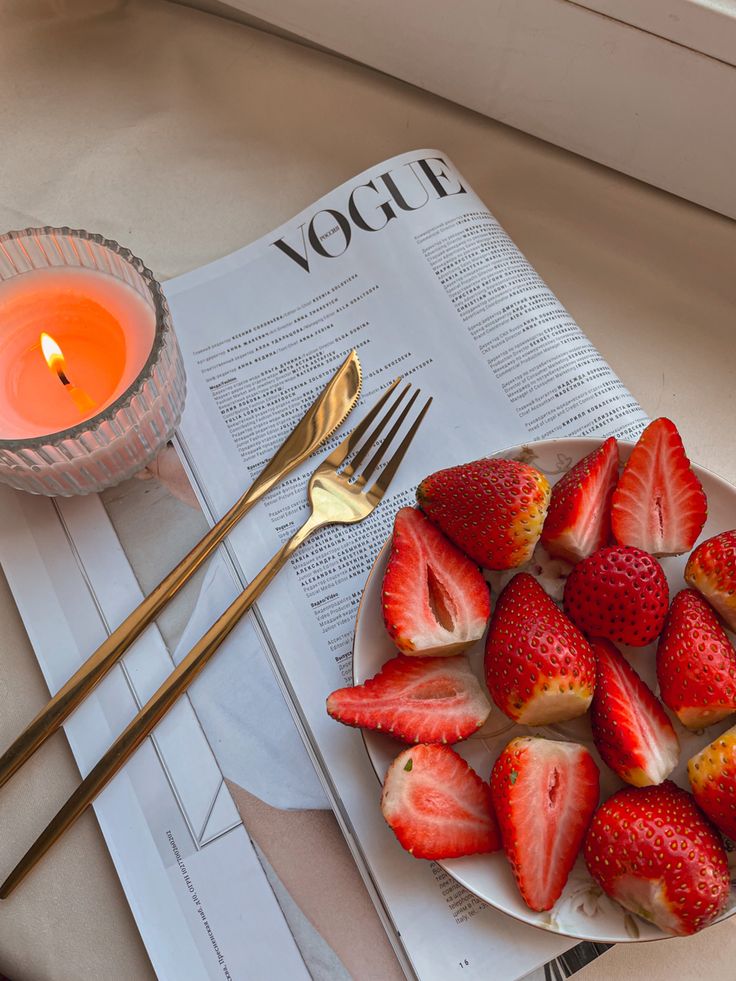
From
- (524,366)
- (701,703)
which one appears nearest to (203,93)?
(524,366)

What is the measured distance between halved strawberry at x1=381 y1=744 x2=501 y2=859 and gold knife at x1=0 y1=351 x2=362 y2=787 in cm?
20

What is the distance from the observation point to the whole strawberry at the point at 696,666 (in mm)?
473

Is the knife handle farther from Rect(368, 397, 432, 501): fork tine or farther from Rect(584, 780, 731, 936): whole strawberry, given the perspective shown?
Rect(584, 780, 731, 936): whole strawberry

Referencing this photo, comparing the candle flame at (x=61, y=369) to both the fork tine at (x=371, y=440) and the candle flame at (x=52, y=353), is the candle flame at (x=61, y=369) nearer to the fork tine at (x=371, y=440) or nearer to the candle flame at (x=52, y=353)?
the candle flame at (x=52, y=353)

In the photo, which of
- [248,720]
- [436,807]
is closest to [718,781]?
[436,807]

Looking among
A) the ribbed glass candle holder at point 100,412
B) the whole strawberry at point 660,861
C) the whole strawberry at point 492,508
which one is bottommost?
the whole strawberry at point 660,861

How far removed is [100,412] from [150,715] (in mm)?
195

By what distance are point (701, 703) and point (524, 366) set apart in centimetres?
27

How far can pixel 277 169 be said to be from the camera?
2.36 feet

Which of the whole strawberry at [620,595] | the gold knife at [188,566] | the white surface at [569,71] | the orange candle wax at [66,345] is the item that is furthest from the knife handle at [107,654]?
the white surface at [569,71]

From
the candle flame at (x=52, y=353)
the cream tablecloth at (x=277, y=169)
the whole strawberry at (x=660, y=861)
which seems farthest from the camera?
the cream tablecloth at (x=277, y=169)

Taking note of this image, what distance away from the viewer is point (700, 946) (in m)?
0.51

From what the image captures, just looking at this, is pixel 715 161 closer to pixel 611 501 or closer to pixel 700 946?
pixel 611 501

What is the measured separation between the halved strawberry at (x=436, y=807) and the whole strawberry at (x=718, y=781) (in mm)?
115
